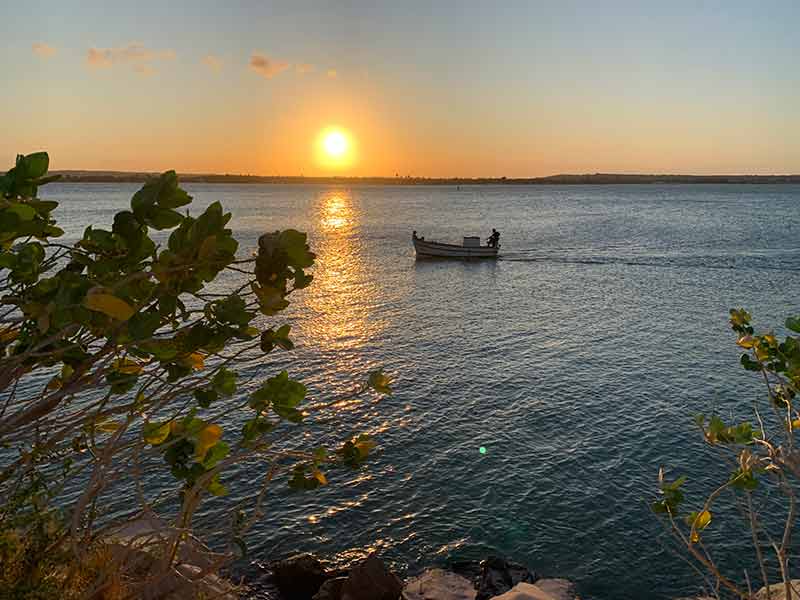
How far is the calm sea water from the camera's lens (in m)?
14.4

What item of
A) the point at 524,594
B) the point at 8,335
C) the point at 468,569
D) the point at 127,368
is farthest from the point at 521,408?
the point at 8,335

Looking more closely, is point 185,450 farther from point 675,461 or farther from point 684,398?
point 684,398

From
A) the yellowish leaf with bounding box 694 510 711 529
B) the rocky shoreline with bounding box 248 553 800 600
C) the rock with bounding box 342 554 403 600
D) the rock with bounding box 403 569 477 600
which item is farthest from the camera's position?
the rock with bounding box 403 569 477 600

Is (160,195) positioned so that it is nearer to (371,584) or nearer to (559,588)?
(371,584)

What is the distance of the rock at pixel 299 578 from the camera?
41.8 ft

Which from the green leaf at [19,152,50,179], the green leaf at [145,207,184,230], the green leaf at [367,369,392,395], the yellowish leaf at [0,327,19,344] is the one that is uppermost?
the green leaf at [19,152,50,179]

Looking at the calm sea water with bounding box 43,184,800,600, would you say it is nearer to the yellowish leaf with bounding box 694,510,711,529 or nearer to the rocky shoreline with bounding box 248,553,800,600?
the rocky shoreline with bounding box 248,553,800,600

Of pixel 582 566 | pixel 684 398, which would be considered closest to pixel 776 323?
pixel 684 398

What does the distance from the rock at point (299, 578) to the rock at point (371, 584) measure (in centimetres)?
95

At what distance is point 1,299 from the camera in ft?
11.8

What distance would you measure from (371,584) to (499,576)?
2.93 metres

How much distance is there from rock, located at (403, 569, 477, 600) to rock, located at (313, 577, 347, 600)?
1368 mm

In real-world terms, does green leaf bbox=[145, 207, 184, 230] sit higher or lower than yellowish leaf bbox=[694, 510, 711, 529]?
higher

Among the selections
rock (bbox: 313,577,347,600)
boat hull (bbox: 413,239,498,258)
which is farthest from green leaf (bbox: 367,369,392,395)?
boat hull (bbox: 413,239,498,258)
